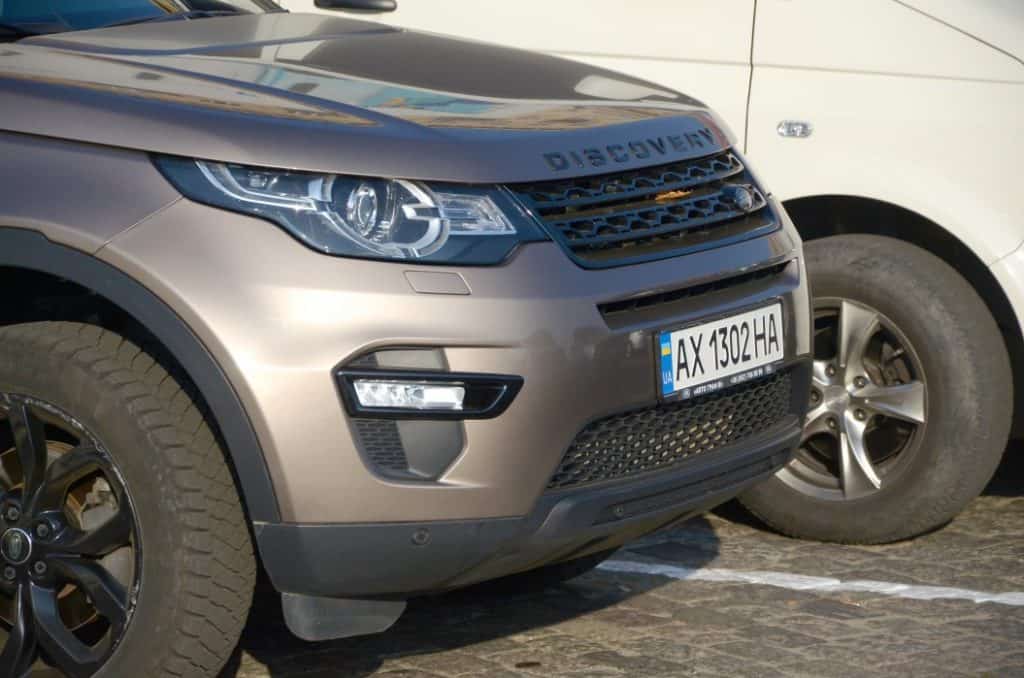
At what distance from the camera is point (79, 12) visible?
13.9 feet

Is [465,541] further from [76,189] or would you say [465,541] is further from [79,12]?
[79,12]

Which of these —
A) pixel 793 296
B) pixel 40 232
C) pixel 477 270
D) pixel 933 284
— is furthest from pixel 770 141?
pixel 40 232

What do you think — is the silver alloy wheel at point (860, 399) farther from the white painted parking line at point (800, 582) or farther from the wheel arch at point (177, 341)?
the wheel arch at point (177, 341)

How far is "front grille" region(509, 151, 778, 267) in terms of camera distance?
3420mm

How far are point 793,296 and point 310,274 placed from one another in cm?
121


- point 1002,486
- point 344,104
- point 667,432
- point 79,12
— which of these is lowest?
point 1002,486

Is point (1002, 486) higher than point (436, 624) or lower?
higher

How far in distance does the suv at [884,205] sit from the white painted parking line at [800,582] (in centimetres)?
30

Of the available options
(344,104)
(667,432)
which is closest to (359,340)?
(344,104)

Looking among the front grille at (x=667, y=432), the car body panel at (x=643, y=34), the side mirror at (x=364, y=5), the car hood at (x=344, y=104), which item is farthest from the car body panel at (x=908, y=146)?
the side mirror at (x=364, y=5)

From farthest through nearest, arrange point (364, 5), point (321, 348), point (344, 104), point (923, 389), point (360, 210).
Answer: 1. point (364, 5)
2. point (923, 389)
3. point (344, 104)
4. point (360, 210)
5. point (321, 348)

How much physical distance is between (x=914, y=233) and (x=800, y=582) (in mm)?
1042

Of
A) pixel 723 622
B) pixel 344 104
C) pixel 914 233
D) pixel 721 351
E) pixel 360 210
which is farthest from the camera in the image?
pixel 914 233

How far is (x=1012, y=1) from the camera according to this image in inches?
182
